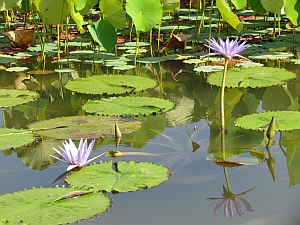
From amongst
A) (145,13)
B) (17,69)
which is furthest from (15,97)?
(145,13)

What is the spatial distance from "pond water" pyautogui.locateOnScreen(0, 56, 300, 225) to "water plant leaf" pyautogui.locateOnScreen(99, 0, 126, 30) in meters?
1.19

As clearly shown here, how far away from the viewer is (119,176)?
7.15ft

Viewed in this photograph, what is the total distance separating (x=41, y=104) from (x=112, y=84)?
1.73ft

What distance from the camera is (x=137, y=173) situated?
219 centimetres

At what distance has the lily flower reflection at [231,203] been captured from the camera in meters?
1.92

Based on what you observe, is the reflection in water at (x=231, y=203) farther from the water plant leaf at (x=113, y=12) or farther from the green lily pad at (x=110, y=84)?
the water plant leaf at (x=113, y=12)

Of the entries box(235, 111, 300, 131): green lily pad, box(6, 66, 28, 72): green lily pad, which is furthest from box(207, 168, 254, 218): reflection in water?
box(6, 66, 28, 72): green lily pad

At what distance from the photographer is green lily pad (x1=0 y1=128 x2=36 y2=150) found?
103 inches

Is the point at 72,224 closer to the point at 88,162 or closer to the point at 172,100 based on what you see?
the point at 88,162

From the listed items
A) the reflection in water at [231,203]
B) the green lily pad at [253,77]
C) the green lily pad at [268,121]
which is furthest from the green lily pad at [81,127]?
the green lily pad at [253,77]

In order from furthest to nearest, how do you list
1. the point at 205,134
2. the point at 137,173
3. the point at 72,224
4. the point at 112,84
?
1. the point at 112,84
2. the point at 205,134
3. the point at 137,173
4. the point at 72,224

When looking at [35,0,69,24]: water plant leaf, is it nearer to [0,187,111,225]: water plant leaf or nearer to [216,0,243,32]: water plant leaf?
[216,0,243,32]: water plant leaf

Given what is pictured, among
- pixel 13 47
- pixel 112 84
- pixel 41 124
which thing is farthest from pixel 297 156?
pixel 13 47

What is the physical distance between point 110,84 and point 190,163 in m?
1.52
